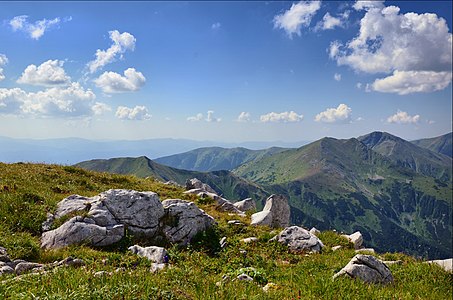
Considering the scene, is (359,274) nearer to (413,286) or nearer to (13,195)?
(413,286)

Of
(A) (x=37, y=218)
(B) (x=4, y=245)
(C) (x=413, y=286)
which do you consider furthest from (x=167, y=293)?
(A) (x=37, y=218)

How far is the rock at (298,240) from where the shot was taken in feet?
51.8

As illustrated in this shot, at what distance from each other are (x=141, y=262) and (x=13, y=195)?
30.8 ft

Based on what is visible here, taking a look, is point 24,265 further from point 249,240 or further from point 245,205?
point 245,205

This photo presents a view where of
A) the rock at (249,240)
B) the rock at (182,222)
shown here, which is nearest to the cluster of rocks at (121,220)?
the rock at (182,222)

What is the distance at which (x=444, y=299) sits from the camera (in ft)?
31.5

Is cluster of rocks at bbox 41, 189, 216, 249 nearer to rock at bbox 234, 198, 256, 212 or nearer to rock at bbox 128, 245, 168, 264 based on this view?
rock at bbox 128, 245, 168, 264

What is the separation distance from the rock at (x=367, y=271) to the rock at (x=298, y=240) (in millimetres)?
5086

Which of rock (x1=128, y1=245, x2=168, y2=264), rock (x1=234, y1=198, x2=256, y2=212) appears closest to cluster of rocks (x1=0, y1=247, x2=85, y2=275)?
rock (x1=128, y1=245, x2=168, y2=264)

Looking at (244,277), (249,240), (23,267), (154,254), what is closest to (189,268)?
(244,277)

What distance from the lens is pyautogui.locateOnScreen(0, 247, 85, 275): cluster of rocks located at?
7.89 meters

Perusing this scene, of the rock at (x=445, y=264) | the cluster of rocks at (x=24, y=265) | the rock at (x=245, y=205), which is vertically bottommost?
the rock at (x=245, y=205)

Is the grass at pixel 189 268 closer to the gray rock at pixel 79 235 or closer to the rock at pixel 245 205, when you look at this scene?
the gray rock at pixel 79 235

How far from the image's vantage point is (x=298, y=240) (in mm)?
16172
